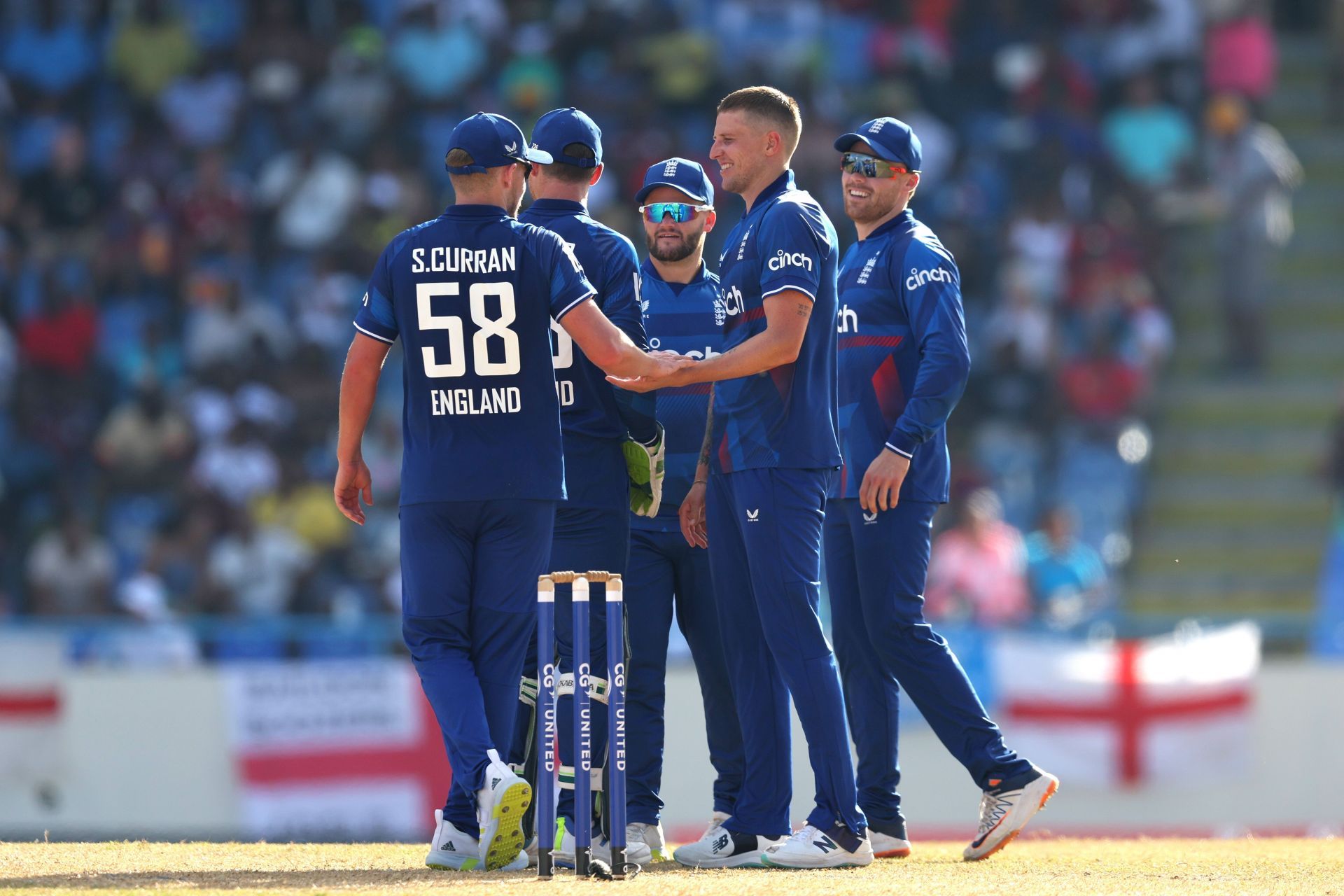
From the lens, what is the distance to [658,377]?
697 centimetres

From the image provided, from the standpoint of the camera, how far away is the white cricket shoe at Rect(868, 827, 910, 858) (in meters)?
7.89

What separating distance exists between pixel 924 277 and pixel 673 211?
41.3 inches

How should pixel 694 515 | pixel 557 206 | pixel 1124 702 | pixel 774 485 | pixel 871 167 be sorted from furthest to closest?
pixel 1124 702 < pixel 871 167 < pixel 694 515 < pixel 557 206 < pixel 774 485

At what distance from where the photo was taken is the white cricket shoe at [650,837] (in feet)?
25.1

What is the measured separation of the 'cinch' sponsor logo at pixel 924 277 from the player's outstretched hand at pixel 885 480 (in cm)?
74

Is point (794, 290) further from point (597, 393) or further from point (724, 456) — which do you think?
point (597, 393)

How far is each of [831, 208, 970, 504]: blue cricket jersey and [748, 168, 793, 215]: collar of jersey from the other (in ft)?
2.46

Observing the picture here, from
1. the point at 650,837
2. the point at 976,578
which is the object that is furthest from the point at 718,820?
the point at 976,578

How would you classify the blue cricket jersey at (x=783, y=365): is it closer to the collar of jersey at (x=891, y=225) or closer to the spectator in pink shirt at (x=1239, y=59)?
the collar of jersey at (x=891, y=225)

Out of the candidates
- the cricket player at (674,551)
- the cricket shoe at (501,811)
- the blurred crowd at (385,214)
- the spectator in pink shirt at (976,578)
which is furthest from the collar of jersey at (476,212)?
the blurred crowd at (385,214)

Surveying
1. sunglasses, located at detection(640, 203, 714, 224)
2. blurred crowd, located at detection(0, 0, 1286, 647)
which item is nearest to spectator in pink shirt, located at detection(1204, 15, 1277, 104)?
blurred crowd, located at detection(0, 0, 1286, 647)

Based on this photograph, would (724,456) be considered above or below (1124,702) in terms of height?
above

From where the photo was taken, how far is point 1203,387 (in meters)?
17.9

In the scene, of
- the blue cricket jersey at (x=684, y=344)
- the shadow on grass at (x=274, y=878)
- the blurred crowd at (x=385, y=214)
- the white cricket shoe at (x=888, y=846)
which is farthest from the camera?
the blurred crowd at (x=385, y=214)
